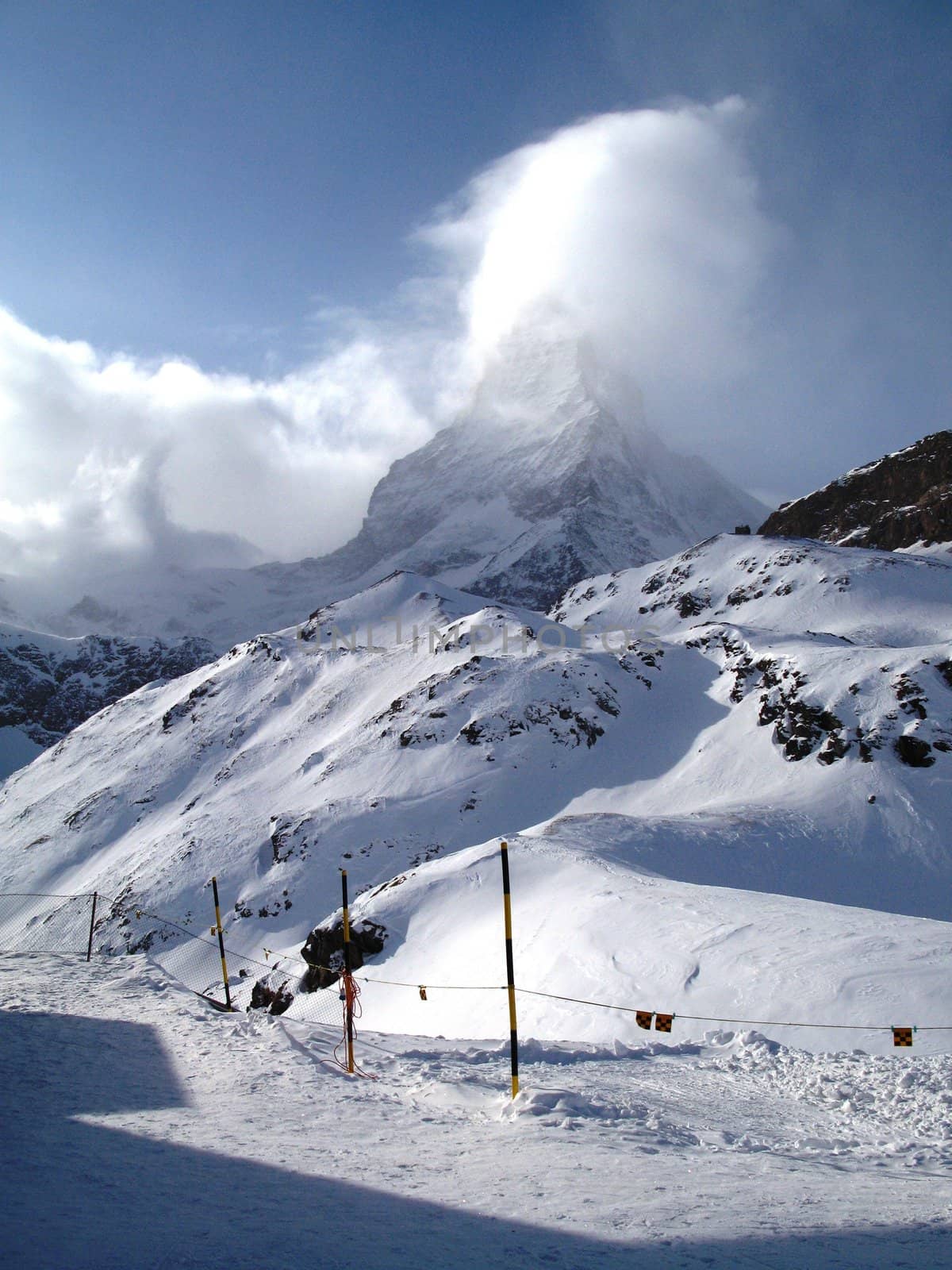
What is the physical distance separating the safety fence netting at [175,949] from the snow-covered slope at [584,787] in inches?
67.8

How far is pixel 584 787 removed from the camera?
203 ft

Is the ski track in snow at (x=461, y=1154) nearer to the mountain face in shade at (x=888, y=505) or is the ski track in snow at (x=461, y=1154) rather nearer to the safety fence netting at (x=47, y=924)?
the safety fence netting at (x=47, y=924)

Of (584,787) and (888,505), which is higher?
(888,505)

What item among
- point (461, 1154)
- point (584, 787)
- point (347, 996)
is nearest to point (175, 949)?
point (584, 787)

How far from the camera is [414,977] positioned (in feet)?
105

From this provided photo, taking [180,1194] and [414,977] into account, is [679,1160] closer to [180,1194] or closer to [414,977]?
[180,1194]

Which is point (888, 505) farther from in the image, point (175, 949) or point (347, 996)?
point (347, 996)

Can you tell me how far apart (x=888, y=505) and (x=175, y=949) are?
383 feet

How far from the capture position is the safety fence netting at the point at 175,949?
36781 millimetres

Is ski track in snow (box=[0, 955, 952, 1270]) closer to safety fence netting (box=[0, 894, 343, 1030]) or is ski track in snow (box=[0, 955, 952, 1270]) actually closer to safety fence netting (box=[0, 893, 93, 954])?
safety fence netting (box=[0, 894, 343, 1030])

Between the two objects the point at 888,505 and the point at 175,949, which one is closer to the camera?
the point at 175,949

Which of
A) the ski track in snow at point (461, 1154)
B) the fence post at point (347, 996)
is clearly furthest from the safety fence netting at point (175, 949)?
the ski track in snow at point (461, 1154)

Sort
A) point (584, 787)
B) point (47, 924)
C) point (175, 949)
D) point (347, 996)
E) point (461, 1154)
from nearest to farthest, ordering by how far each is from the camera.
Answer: point (461, 1154) → point (347, 996) → point (175, 949) → point (584, 787) → point (47, 924)

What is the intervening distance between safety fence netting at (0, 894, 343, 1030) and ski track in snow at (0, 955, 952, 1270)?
19.1 m
